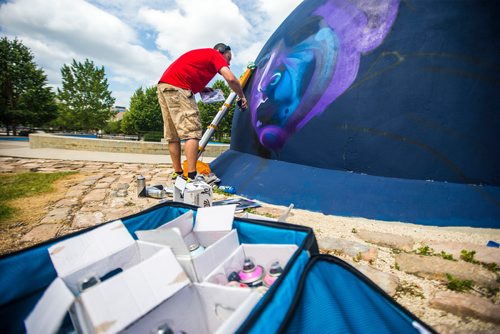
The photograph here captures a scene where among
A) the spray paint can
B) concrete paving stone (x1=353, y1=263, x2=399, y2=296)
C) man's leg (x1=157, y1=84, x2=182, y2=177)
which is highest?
man's leg (x1=157, y1=84, x2=182, y2=177)

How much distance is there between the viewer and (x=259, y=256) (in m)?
1.21

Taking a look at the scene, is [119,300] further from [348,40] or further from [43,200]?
[348,40]

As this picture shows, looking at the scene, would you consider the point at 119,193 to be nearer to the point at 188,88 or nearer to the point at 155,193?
the point at 155,193

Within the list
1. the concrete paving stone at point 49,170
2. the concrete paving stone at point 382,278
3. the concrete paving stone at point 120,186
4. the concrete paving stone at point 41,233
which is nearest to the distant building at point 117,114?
the concrete paving stone at point 49,170

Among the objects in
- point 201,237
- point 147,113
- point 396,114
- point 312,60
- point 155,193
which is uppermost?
point 147,113

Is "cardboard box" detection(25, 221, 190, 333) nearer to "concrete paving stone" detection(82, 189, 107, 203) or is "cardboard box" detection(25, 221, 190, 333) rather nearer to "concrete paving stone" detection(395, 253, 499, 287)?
"concrete paving stone" detection(395, 253, 499, 287)

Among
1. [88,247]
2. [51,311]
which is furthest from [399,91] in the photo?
[51,311]

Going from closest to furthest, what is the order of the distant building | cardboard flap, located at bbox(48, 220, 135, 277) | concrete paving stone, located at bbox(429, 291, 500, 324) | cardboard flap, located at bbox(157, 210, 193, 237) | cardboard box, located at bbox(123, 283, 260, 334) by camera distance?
1. cardboard box, located at bbox(123, 283, 260, 334)
2. cardboard flap, located at bbox(48, 220, 135, 277)
3. concrete paving stone, located at bbox(429, 291, 500, 324)
4. cardboard flap, located at bbox(157, 210, 193, 237)
5. the distant building

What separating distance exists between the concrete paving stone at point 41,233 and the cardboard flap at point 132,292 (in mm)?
1863

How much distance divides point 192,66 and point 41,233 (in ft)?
8.75

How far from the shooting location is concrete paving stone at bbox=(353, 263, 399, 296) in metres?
1.48

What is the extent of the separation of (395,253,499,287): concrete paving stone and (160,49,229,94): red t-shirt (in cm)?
315

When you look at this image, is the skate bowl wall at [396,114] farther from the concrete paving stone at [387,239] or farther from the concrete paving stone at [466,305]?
the concrete paving stone at [466,305]

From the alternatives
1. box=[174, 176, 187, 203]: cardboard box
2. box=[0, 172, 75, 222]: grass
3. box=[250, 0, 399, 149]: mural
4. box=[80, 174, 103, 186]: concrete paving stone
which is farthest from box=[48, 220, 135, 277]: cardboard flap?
box=[80, 174, 103, 186]: concrete paving stone
